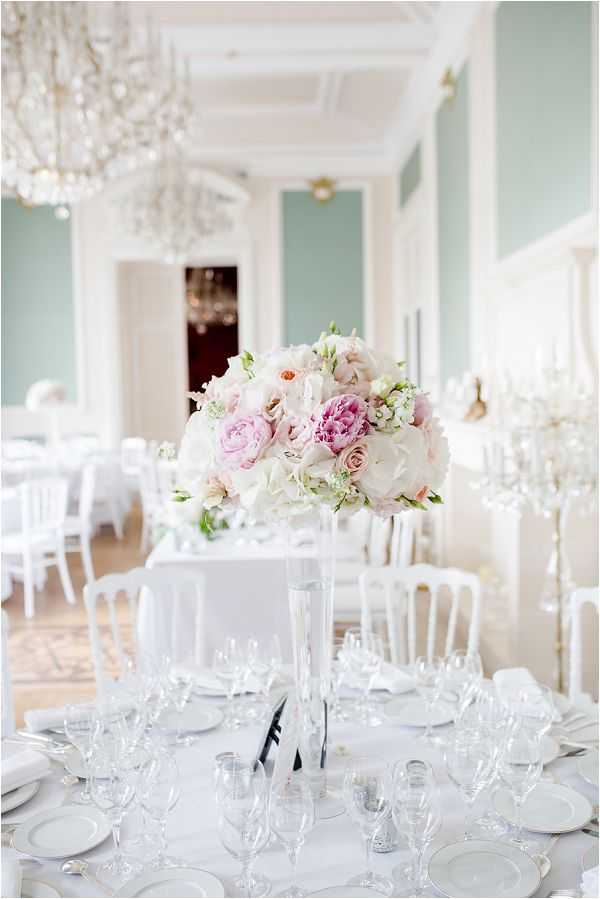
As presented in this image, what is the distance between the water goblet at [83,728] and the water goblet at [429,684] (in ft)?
2.49

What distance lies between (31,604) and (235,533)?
6.59 feet

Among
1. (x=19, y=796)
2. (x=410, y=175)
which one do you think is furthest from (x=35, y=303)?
(x=19, y=796)

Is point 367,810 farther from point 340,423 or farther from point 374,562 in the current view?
point 374,562

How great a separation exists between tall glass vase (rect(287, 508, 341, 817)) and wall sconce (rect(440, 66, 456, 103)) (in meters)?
5.09

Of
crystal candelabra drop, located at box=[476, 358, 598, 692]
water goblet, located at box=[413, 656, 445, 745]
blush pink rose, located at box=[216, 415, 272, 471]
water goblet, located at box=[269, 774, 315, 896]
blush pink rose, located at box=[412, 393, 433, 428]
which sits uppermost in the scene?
Result: blush pink rose, located at box=[412, 393, 433, 428]

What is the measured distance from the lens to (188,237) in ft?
27.5

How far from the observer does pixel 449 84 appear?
589 centimetres

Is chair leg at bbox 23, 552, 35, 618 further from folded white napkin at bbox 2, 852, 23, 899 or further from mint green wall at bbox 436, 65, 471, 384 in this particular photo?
folded white napkin at bbox 2, 852, 23, 899

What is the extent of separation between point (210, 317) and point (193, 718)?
11.6 metres

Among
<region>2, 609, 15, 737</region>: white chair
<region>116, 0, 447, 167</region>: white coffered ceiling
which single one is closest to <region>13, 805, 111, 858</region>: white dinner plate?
<region>2, 609, 15, 737</region>: white chair

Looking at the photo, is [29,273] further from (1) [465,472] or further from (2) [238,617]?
(2) [238,617]

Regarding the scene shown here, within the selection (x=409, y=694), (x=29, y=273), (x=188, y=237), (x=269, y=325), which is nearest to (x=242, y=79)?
(x=188, y=237)

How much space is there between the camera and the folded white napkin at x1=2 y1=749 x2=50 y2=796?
1.74m

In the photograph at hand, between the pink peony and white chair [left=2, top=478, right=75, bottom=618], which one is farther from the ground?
the pink peony
